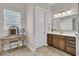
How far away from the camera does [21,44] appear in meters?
2.08

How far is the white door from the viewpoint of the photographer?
2.08m

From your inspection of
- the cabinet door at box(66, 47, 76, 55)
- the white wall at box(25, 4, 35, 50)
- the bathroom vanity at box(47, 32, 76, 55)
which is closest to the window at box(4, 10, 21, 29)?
the white wall at box(25, 4, 35, 50)

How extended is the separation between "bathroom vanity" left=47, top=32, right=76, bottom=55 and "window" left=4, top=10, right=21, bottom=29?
2.57 feet

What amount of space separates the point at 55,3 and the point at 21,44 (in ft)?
3.91

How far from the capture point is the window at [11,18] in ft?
6.47

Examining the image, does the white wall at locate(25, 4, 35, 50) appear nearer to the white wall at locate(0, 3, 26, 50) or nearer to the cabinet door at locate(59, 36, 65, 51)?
the white wall at locate(0, 3, 26, 50)

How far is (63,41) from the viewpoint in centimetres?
224

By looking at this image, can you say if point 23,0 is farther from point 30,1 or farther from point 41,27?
point 41,27

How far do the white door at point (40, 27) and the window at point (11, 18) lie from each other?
0.40 meters

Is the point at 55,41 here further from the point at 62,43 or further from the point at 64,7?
the point at 64,7

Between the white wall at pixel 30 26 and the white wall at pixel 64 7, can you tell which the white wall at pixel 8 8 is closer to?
the white wall at pixel 30 26

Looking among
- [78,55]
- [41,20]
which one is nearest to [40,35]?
[41,20]

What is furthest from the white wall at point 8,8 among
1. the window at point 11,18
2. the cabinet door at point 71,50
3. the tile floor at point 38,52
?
the cabinet door at point 71,50

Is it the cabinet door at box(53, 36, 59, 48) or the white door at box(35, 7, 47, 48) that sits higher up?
the white door at box(35, 7, 47, 48)
